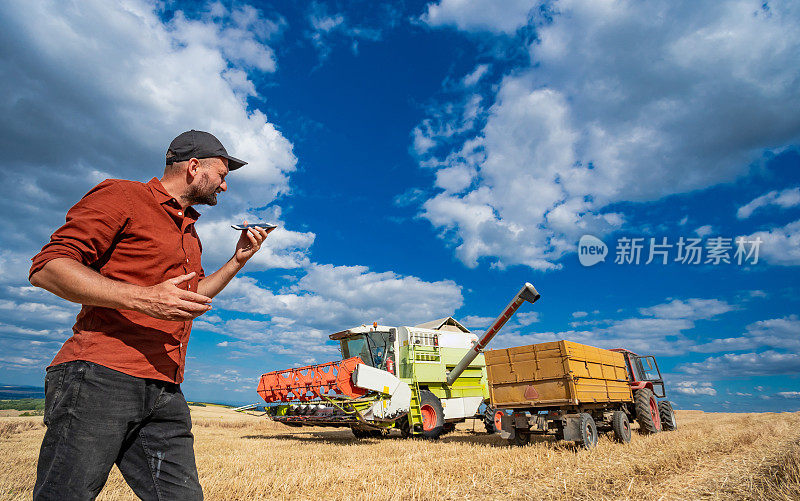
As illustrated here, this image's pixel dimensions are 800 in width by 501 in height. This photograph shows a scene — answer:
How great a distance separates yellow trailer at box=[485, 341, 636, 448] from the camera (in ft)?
29.5

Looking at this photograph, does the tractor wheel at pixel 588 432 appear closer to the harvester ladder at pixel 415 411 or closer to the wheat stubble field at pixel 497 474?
the wheat stubble field at pixel 497 474

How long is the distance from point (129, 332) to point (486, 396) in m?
13.9

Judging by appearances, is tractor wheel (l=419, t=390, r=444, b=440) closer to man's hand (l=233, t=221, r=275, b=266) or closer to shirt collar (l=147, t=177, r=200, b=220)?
man's hand (l=233, t=221, r=275, b=266)

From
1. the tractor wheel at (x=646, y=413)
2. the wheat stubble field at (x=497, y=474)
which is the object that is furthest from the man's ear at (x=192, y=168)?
the tractor wheel at (x=646, y=413)

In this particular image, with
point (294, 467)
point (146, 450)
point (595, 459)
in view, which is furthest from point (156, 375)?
point (595, 459)

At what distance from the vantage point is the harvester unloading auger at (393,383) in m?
10.9

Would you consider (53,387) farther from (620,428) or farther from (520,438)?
(620,428)

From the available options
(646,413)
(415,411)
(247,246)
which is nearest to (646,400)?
(646,413)

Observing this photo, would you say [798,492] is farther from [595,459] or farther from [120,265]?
[120,265]

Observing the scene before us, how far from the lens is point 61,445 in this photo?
161cm

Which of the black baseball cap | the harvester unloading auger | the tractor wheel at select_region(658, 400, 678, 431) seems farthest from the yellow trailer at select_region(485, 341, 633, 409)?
the black baseball cap

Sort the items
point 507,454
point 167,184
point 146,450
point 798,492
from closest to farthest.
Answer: point 146,450 → point 167,184 → point 798,492 → point 507,454

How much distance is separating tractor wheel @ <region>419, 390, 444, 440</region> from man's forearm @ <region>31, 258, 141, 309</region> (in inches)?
454

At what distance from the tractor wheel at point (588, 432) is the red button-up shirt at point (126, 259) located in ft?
28.0
